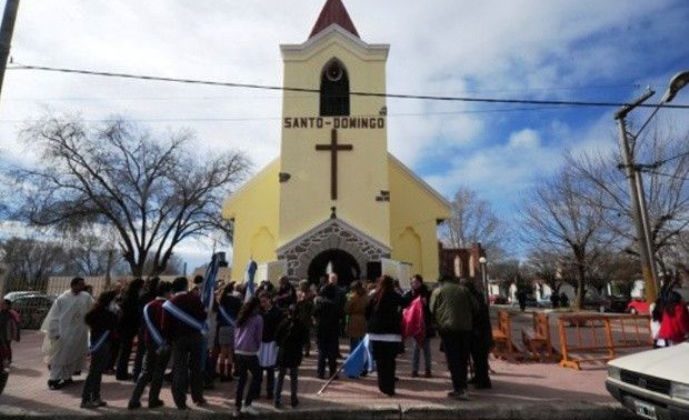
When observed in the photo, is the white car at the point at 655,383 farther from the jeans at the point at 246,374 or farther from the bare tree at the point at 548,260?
the bare tree at the point at 548,260

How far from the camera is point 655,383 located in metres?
5.23

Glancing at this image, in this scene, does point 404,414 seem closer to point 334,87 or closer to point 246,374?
point 246,374

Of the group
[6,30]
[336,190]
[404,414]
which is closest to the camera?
[404,414]

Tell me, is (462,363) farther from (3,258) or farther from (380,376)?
(3,258)

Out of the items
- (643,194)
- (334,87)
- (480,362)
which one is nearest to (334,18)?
(334,87)

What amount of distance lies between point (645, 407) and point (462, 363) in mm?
2455

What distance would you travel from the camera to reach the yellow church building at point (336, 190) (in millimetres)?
16906

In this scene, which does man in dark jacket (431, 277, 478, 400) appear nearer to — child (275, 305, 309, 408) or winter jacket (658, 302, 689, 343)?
child (275, 305, 309, 408)

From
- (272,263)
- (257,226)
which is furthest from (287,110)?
(272,263)

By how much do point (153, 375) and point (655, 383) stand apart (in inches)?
253

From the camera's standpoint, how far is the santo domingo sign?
18.4 metres

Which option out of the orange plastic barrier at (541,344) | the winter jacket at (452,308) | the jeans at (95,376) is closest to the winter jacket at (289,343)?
the winter jacket at (452,308)

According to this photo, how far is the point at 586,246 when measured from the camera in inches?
1129

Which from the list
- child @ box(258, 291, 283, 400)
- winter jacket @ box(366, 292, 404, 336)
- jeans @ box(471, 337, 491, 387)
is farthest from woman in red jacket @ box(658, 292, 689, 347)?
child @ box(258, 291, 283, 400)
